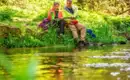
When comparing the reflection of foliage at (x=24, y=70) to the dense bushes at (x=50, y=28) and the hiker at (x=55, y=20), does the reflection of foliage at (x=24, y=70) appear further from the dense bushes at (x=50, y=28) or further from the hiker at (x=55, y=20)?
the hiker at (x=55, y=20)

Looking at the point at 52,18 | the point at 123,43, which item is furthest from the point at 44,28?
the point at 123,43

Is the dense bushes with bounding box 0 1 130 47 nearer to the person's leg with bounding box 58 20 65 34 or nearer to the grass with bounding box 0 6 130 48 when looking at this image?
the grass with bounding box 0 6 130 48

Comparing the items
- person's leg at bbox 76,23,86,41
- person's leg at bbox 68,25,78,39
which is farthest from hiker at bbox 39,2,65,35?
person's leg at bbox 76,23,86,41

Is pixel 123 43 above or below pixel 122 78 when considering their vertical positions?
below

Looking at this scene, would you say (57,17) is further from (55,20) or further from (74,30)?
(74,30)

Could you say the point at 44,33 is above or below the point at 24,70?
below

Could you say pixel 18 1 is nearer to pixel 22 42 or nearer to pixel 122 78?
pixel 22 42

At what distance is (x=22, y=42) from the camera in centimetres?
1525

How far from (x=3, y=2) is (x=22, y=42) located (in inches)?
400

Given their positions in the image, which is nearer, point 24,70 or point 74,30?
point 24,70

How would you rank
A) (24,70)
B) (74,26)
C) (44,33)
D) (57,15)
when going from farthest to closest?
(74,26)
(57,15)
(44,33)
(24,70)

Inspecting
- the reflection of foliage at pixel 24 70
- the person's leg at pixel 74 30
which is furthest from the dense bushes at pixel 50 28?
the reflection of foliage at pixel 24 70

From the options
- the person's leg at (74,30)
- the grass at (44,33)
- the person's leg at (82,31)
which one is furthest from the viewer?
the person's leg at (74,30)

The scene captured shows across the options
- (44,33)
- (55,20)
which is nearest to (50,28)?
(44,33)
